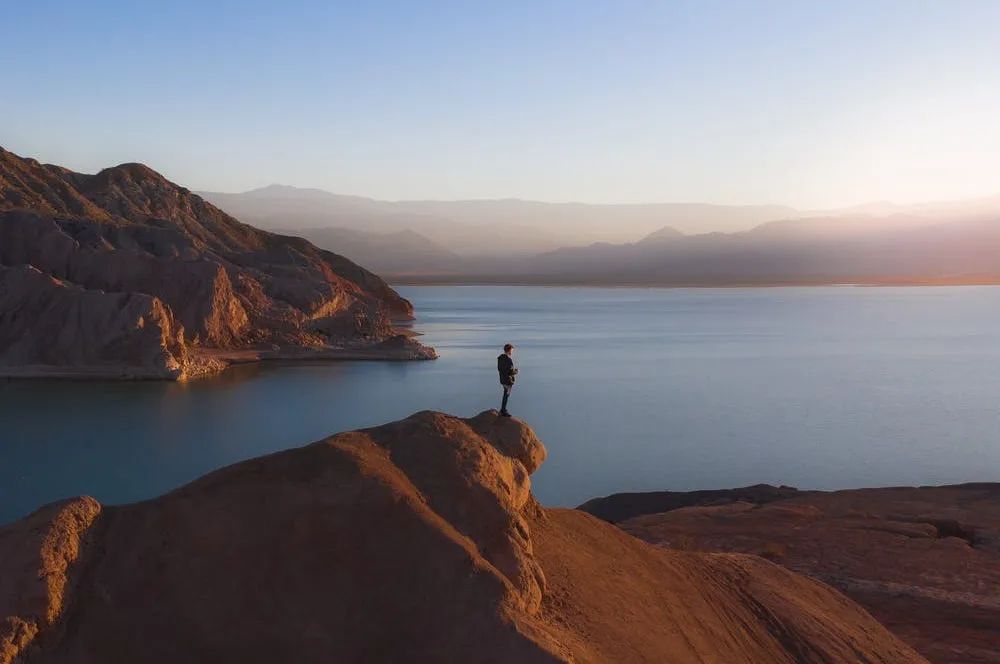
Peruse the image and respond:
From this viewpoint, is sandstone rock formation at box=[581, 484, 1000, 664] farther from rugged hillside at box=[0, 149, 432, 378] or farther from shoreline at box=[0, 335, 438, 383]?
rugged hillside at box=[0, 149, 432, 378]

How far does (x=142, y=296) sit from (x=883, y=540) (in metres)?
36.4

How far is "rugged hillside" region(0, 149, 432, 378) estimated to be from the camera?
134ft

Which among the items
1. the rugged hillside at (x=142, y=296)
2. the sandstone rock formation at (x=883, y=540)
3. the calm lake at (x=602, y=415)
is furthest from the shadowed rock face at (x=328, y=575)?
the rugged hillside at (x=142, y=296)

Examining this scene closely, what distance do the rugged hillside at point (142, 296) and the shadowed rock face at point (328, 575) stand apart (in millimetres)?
36809

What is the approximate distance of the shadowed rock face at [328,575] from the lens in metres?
6.26

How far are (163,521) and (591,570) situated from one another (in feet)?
14.1

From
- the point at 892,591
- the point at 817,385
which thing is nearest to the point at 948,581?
the point at 892,591

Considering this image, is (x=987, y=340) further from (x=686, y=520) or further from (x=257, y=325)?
(x=686, y=520)

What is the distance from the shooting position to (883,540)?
15.4 meters

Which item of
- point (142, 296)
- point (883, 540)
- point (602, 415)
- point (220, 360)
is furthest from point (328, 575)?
point (220, 360)

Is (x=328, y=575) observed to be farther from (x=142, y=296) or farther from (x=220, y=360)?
(x=220, y=360)

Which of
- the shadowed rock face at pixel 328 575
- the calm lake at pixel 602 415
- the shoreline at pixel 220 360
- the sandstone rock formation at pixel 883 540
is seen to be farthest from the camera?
the shoreline at pixel 220 360

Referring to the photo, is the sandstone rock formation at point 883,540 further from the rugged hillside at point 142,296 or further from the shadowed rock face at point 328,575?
the rugged hillside at point 142,296


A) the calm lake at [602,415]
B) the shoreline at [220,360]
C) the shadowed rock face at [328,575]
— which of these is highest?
the shadowed rock face at [328,575]
